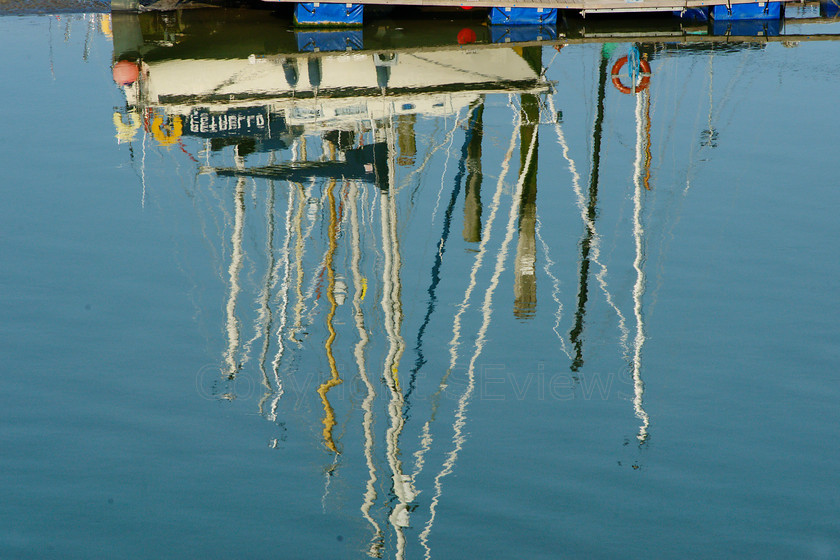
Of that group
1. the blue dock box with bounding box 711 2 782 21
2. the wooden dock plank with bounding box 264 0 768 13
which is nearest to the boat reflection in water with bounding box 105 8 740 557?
the wooden dock plank with bounding box 264 0 768 13

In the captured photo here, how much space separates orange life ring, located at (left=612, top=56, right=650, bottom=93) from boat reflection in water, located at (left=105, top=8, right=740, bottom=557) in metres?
0.12

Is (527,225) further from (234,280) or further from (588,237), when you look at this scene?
(234,280)

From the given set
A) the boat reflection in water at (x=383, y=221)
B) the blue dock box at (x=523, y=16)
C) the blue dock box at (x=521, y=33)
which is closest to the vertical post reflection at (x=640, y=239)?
the boat reflection in water at (x=383, y=221)

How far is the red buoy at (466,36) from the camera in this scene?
24.6 metres

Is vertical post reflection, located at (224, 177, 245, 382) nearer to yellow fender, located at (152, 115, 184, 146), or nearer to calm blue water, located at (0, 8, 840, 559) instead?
calm blue water, located at (0, 8, 840, 559)

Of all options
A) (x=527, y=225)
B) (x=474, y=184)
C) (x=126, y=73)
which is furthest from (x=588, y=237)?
(x=126, y=73)

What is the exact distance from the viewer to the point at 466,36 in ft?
83.1

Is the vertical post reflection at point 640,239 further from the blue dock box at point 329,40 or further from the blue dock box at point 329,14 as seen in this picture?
the blue dock box at point 329,14

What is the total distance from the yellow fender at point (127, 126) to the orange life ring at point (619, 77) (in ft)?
30.4

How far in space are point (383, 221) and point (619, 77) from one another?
373 inches

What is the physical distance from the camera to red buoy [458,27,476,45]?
968 inches

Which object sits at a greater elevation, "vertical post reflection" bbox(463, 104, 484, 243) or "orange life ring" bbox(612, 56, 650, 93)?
"orange life ring" bbox(612, 56, 650, 93)

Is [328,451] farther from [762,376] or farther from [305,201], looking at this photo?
[305,201]

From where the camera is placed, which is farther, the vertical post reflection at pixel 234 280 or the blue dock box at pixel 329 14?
the blue dock box at pixel 329 14
